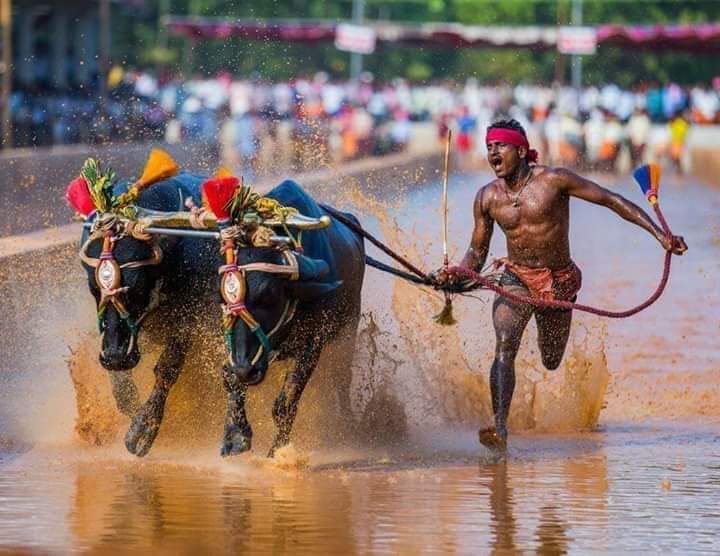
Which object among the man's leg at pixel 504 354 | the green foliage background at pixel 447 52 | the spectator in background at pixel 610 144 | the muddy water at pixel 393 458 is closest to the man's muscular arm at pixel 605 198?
the man's leg at pixel 504 354

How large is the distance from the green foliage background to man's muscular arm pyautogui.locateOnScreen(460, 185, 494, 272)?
60131 millimetres

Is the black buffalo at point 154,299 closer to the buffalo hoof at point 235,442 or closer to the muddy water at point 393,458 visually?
the muddy water at point 393,458

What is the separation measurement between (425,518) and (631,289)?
1159 cm

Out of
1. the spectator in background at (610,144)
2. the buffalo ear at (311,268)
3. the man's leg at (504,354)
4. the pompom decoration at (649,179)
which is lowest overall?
the man's leg at (504,354)

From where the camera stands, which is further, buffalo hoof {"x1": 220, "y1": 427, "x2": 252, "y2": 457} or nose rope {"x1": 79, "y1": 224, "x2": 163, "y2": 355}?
buffalo hoof {"x1": 220, "y1": 427, "x2": 252, "y2": 457}

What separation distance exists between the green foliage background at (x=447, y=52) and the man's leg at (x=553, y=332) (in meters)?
60.3

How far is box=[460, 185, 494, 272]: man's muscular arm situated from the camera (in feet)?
35.6

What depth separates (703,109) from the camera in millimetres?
69375

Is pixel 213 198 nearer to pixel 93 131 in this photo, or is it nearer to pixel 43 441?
pixel 43 441

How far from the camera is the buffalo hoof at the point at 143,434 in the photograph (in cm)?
1013

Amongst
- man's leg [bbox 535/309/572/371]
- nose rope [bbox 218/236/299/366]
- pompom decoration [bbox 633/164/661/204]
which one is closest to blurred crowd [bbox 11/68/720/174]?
man's leg [bbox 535/309/572/371]

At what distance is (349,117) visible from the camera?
49.5 m

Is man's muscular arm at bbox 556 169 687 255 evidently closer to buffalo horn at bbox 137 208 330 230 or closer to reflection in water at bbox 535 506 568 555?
buffalo horn at bbox 137 208 330 230

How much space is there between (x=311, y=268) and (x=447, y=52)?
7631cm
